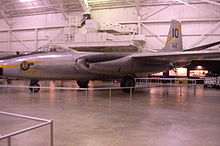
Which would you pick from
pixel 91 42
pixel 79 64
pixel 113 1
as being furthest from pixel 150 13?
pixel 79 64

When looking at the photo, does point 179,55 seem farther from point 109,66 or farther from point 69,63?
point 69,63

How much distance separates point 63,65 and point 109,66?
6.98 feet

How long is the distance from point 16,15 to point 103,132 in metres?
28.5

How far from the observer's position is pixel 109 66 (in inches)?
354

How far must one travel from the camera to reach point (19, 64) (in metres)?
8.80

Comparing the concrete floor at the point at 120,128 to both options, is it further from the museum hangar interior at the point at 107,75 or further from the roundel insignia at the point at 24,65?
the roundel insignia at the point at 24,65

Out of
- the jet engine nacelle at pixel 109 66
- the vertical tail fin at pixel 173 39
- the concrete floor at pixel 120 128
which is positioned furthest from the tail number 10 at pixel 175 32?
the concrete floor at pixel 120 128

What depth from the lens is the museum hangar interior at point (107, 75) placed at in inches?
152

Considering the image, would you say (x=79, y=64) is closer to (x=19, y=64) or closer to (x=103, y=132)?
(x=19, y=64)

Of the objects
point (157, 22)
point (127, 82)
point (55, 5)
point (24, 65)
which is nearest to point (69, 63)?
point (24, 65)

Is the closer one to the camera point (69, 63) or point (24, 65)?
point (24, 65)

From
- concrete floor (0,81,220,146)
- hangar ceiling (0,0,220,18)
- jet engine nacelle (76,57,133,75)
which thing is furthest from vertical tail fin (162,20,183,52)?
hangar ceiling (0,0,220,18)

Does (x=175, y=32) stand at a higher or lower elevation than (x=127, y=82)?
higher

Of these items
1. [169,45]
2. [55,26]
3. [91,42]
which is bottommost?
[169,45]
